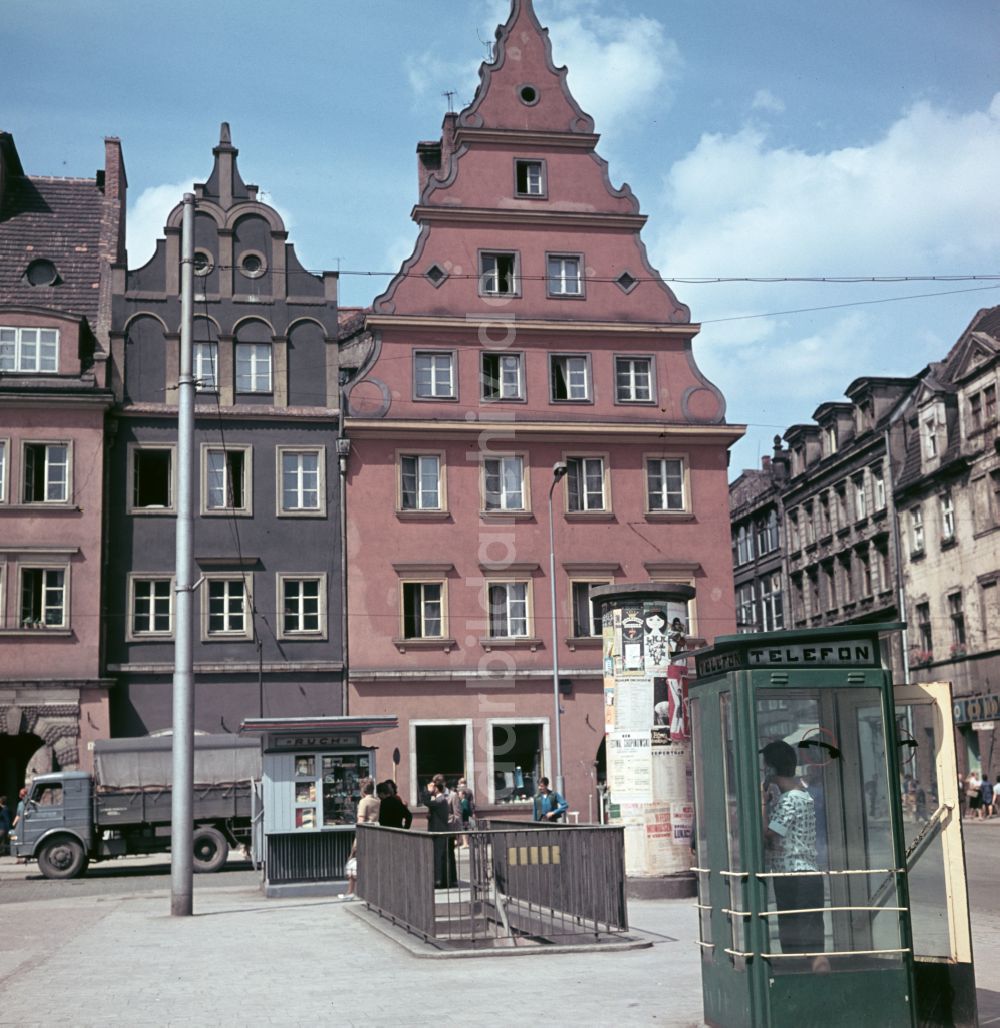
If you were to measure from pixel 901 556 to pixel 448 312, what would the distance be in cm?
2572

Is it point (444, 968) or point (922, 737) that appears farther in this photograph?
point (444, 968)

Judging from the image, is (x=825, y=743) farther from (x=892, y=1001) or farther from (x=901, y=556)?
(x=901, y=556)

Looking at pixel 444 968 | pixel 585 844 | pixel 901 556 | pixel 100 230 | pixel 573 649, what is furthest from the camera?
pixel 901 556

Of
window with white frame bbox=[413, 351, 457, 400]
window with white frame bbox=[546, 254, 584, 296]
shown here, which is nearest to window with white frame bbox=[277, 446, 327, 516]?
window with white frame bbox=[413, 351, 457, 400]

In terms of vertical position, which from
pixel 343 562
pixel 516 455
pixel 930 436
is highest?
pixel 930 436

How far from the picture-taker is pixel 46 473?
40.1 m

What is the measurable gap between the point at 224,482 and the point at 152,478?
2.05 m

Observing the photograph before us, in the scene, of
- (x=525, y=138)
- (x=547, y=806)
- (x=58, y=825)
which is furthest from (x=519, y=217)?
(x=58, y=825)

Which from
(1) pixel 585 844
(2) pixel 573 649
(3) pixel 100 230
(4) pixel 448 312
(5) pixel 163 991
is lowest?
(5) pixel 163 991

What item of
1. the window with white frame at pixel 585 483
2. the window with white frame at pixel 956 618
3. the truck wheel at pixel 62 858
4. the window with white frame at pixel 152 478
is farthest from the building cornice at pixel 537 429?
the window with white frame at pixel 956 618

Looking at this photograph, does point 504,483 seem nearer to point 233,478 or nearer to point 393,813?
point 233,478

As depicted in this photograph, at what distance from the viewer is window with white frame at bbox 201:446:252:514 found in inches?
1617

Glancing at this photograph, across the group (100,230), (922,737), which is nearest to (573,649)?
(100,230)

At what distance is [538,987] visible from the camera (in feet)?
40.4
